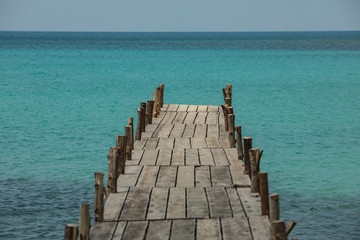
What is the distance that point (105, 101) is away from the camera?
35344 millimetres

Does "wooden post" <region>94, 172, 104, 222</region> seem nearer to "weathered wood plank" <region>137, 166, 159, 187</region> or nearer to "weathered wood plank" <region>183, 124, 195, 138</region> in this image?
"weathered wood plank" <region>137, 166, 159, 187</region>

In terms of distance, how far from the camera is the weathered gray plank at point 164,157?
12.7m

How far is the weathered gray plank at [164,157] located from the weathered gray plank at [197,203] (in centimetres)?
227

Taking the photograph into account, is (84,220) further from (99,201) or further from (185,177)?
(185,177)

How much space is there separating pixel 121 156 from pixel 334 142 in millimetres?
12994

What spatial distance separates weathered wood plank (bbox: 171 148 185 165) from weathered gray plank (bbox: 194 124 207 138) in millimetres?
2209

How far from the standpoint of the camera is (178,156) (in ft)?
43.7

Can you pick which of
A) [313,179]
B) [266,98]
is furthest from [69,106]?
[313,179]

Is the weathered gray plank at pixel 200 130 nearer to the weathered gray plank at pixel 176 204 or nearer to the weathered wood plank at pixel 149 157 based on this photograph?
the weathered wood plank at pixel 149 157

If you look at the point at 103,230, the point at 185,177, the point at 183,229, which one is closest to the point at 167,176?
the point at 185,177

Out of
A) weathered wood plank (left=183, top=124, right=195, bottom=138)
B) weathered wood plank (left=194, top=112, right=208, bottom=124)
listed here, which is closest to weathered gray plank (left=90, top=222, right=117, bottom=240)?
weathered wood plank (left=183, top=124, right=195, bottom=138)

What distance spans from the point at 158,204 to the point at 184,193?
0.76 metres

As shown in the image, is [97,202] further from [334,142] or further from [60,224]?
[334,142]

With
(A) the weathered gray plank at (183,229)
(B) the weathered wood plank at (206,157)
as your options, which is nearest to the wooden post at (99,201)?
(A) the weathered gray plank at (183,229)
